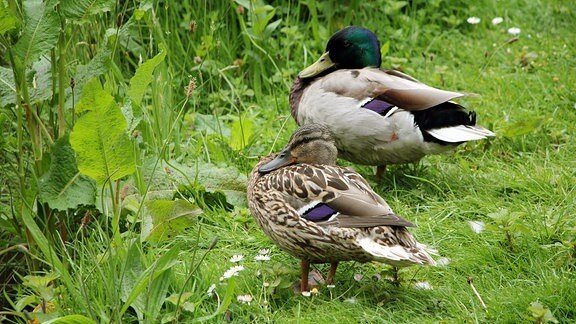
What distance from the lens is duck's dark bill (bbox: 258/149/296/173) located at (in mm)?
4625

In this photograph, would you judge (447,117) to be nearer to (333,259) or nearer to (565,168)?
(565,168)

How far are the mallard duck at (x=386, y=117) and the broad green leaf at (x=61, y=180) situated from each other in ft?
5.56

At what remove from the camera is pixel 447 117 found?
5434 millimetres

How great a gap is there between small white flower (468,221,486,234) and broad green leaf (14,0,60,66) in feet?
7.32

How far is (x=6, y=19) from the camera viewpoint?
12.4ft

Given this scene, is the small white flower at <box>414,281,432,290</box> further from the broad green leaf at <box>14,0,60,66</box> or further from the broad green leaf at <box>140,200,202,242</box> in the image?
the broad green leaf at <box>14,0,60,66</box>

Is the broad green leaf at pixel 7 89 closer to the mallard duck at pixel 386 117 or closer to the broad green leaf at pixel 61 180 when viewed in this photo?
the broad green leaf at pixel 61 180

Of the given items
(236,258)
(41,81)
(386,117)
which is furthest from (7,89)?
(386,117)

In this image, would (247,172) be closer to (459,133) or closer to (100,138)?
(459,133)

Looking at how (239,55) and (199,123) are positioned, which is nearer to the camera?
(199,123)

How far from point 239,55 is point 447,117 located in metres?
2.12

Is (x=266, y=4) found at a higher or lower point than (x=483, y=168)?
higher

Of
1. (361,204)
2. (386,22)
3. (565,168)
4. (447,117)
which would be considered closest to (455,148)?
(447,117)

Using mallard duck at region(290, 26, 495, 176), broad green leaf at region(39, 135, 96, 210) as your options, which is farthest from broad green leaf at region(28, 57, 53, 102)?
mallard duck at region(290, 26, 495, 176)
